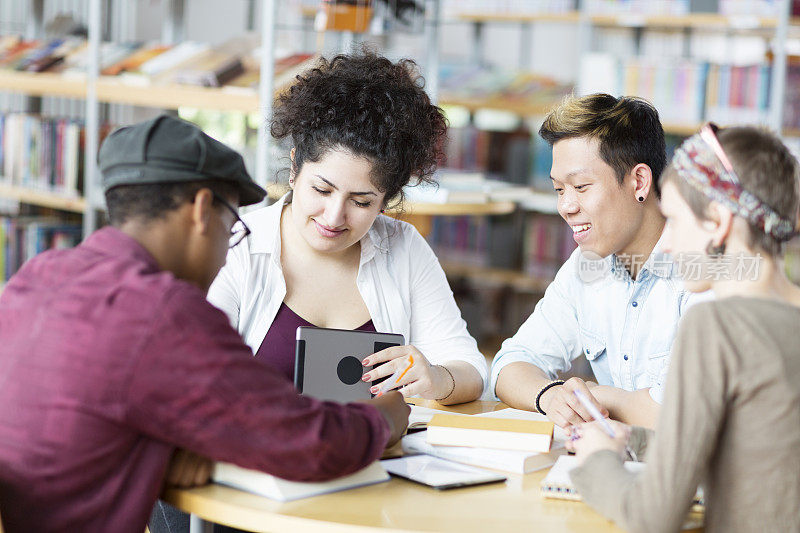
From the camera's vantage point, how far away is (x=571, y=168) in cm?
190

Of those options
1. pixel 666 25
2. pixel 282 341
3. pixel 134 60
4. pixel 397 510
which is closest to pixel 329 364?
pixel 282 341

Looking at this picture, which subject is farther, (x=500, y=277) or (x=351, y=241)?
(x=500, y=277)

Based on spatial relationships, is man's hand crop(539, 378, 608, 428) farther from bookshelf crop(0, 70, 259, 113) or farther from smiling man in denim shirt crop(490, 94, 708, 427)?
bookshelf crop(0, 70, 259, 113)

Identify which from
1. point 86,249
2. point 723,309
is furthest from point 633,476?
point 86,249

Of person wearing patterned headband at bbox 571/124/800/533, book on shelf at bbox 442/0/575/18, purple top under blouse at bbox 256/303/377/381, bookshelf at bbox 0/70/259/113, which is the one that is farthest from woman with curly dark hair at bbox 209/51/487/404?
book on shelf at bbox 442/0/575/18

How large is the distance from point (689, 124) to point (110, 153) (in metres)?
3.22

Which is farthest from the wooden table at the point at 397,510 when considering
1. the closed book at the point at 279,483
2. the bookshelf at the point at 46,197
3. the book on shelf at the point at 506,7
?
the book on shelf at the point at 506,7

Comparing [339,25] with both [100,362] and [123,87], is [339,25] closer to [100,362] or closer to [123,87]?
[123,87]

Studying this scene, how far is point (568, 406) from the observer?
5.33ft

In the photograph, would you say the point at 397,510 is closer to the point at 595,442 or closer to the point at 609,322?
the point at 595,442

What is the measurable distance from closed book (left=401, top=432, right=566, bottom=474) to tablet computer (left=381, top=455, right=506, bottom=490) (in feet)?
0.04

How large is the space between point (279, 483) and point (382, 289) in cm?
86

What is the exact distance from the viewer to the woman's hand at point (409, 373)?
65.7 inches

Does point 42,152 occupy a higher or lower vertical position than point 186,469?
higher
